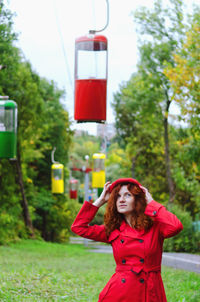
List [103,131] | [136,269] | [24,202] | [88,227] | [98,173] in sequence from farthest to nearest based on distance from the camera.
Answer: [24,202] < [103,131] < [98,173] < [88,227] < [136,269]

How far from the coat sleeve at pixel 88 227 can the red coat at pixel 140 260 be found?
6.8 inches

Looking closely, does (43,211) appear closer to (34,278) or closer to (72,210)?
(72,210)

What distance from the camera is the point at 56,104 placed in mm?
38844

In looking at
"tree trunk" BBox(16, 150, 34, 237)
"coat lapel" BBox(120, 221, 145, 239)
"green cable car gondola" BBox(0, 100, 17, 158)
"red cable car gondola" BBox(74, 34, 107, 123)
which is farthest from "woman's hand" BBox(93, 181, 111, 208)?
"tree trunk" BBox(16, 150, 34, 237)

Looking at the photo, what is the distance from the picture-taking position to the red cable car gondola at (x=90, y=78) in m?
8.44

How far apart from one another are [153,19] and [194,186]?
12.2 metres

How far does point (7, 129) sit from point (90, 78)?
3.65m

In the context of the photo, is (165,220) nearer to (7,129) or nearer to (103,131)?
(7,129)

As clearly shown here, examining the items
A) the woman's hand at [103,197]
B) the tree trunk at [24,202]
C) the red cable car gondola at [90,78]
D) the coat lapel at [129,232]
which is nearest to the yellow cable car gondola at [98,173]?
the tree trunk at [24,202]

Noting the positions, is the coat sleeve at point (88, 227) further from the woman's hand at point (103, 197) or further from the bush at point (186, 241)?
the bush at point (186, 241)

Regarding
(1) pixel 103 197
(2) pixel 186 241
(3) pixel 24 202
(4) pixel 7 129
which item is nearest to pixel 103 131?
(3) pixel 24 202

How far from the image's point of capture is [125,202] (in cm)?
464

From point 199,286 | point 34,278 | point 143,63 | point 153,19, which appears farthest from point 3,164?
point 199,286

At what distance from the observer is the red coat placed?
4.26m
